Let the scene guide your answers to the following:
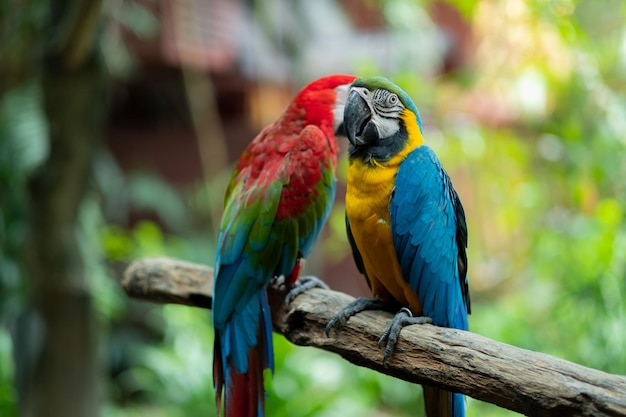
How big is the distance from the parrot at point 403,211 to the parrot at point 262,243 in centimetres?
17

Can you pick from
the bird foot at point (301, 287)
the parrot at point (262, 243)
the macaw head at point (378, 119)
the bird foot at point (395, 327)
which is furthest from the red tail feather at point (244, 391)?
the macaw head at point (378, 119)

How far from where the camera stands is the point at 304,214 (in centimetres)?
119

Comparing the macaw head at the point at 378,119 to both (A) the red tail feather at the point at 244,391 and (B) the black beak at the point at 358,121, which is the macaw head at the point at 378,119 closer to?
→ (B) the black beak at the point at 358,121

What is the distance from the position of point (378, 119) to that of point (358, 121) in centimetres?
3

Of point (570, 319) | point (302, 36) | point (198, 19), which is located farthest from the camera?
point (302, 36)

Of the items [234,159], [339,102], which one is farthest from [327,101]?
[234,159]

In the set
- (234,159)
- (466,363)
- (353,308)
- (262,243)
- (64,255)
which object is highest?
(234,159)

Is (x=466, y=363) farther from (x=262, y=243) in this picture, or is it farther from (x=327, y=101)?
(x=327, y=101)

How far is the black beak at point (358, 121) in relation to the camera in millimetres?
962

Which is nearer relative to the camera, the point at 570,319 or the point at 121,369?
the point at 570,319

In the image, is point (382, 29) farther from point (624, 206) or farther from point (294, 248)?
point (294, 248)

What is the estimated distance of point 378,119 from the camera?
0.97 metres

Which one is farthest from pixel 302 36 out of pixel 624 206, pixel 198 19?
pixel 624 206

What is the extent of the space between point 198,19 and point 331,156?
200 cm
